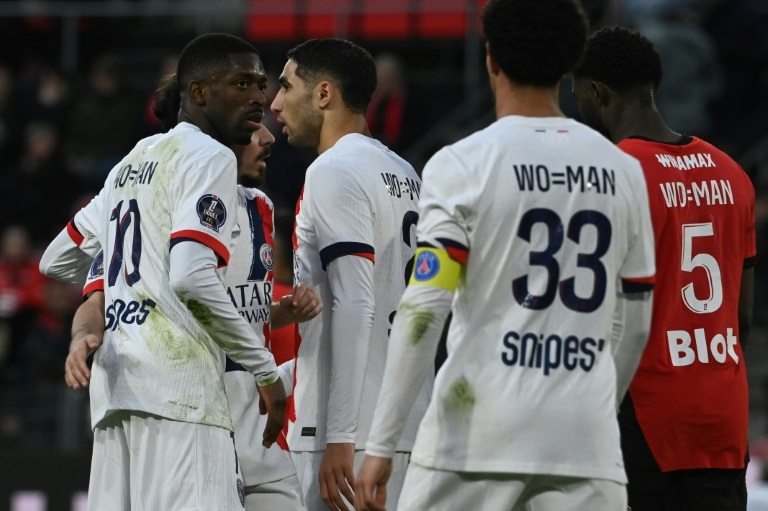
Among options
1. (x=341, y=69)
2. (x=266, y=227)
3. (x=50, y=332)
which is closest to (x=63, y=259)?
(x=266, y=227)

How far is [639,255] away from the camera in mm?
3590

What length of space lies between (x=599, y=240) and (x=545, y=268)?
170 mm

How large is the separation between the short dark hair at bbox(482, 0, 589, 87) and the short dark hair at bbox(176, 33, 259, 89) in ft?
3.99

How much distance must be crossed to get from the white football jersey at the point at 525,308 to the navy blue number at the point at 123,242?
1161 millimetres

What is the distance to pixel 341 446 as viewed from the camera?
4.52m

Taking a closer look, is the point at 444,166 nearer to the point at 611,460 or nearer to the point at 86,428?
the point at 611,460

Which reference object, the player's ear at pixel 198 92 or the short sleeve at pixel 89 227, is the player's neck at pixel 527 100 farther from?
the short sleeve at pixel 89 227

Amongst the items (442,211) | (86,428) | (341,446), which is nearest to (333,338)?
(341,446)

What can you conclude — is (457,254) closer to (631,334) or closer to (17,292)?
(631,334)

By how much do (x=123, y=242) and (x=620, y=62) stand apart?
5.86 feet

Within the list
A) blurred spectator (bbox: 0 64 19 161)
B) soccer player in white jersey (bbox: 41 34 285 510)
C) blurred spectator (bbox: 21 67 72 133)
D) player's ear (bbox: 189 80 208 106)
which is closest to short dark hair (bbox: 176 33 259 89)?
player's ear (bbox: 189 80 208 106)

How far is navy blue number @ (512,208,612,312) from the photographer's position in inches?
136

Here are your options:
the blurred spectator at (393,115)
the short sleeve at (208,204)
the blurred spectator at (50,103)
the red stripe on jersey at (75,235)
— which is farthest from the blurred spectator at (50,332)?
the short sleeve at (208,204)

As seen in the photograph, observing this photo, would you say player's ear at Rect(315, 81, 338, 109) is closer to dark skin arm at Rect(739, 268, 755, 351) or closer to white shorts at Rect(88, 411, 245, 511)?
white shorts at Rect(88, 411, 245, 511)
